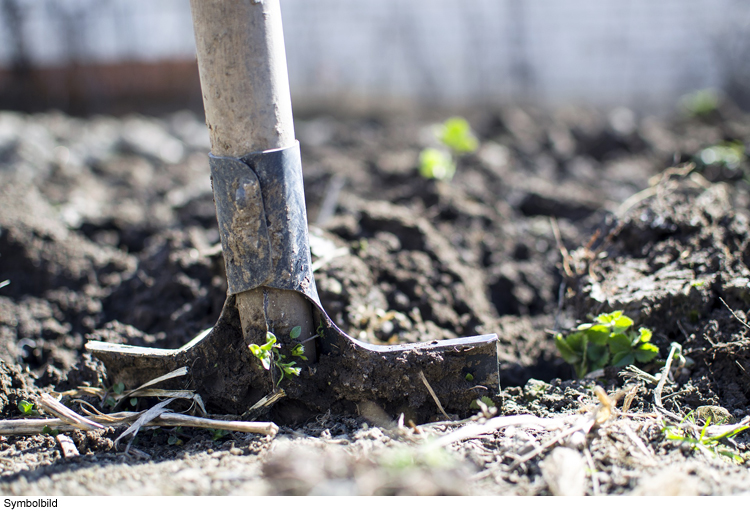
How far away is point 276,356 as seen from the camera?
5.56 feet

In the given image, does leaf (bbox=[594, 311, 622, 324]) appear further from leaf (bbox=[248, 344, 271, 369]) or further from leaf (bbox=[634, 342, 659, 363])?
leaf (bbox=[248, 344, 271, 369])

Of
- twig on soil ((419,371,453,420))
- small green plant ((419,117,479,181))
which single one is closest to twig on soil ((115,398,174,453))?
twig on soil ((419,371,453,420))

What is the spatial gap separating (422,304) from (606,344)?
786mm

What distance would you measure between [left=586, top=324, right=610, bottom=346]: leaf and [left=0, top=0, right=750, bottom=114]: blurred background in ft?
22.1

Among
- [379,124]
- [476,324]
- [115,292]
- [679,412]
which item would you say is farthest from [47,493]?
[379,124]

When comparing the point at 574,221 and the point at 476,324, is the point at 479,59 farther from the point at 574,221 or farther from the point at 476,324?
the point at 476,324

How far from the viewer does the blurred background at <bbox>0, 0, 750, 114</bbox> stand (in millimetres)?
8445

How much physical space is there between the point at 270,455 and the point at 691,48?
374 inches

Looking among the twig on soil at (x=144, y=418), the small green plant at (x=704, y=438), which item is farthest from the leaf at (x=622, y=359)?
the twig on soil at (x=144, y=418)

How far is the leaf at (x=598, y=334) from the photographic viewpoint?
193cm

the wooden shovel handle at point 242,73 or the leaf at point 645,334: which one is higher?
the wooden shovel handle at point 242,73

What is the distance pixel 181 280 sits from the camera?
2.50 meters

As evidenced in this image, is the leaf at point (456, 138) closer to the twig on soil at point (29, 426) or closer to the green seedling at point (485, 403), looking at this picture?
the green seedling at point (485, 403)

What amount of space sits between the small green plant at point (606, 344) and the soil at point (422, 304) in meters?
0.07
